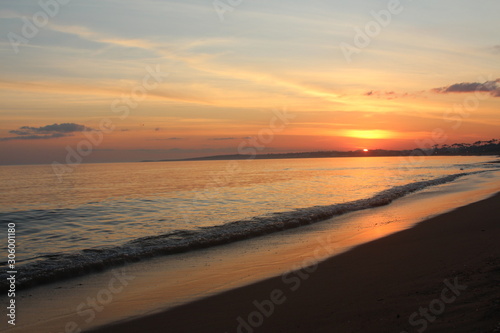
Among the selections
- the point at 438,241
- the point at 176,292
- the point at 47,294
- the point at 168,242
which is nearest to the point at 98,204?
the point at 168,242

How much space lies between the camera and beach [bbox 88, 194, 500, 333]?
5.70 meters

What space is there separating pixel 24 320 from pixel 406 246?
1044cm

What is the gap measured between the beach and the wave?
17.0 feet

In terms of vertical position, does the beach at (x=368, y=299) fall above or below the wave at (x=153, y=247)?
below

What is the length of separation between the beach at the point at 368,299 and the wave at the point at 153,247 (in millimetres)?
5184

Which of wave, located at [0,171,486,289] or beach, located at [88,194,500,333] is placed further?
wave, located at [0,171,486,289]

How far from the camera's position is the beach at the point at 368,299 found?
5699 millimetres

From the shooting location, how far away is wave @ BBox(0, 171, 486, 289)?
11055mm

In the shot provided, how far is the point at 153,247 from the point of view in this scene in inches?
552

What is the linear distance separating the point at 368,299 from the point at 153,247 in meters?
9.21

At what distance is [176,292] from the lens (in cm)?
877

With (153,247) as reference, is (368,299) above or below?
below

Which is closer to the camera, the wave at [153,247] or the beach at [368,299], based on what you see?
the beach at [368,299]

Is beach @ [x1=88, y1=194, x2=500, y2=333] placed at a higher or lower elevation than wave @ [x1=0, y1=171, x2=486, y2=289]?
lower
